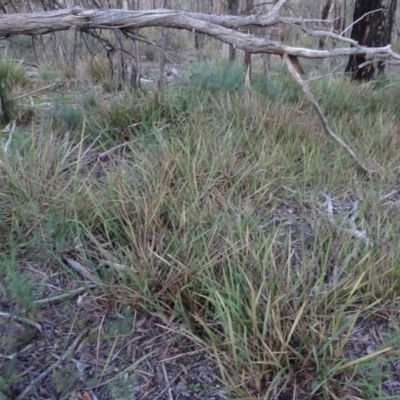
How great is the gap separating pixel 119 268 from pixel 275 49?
2166 mm

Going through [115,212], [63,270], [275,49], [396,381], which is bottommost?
[396,381]

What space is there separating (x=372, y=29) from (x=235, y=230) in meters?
5.07

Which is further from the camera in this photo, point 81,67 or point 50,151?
point 81,67

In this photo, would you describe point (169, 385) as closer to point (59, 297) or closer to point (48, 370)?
point (48, 370)

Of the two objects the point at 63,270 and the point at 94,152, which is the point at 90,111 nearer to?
the point at 94,152

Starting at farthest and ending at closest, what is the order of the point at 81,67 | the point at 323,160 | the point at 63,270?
the point at 81,67 → the point at 323,160 → the point at 63,270

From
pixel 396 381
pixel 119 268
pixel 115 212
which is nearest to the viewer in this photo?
pixel 396 381

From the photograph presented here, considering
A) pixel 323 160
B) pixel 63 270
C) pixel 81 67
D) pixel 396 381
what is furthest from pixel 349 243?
pixel 81 67

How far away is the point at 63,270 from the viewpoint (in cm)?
250

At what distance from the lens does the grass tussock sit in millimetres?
1958

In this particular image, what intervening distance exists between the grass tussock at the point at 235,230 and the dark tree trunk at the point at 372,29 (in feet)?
8.22

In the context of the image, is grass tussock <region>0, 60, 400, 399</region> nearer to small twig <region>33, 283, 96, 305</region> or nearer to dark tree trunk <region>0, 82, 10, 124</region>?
small twig <region>33, 283, 96, 305</region>

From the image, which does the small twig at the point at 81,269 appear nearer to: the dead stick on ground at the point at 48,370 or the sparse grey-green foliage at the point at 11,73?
the dead stick on ground at the point at 48,370

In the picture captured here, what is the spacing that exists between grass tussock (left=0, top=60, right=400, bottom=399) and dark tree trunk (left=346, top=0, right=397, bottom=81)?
8.22ft
